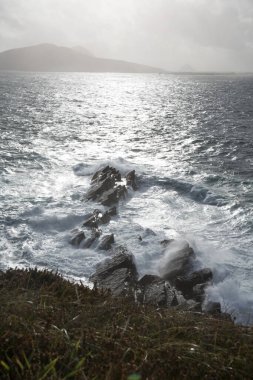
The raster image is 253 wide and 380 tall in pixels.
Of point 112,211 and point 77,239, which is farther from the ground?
point 112,211

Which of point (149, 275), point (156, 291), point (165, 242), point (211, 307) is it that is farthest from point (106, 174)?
point (211, 307)

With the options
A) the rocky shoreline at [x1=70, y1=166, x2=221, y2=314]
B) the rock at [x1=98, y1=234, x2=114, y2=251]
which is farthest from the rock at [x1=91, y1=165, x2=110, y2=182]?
the rock at [x1=98, y1=234, x2=114, y2=251]

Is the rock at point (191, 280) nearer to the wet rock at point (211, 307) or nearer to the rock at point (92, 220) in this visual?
the wet rock at point (211, 307)

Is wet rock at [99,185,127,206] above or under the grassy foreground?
under

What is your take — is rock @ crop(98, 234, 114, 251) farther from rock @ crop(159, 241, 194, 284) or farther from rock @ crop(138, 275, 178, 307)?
rock @ crop(138, 275, 178, 307)

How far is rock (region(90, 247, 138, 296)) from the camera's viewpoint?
14.5m

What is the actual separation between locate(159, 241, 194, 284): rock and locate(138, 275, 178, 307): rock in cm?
110

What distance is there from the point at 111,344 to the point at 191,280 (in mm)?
10906

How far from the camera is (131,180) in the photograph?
2753 cm

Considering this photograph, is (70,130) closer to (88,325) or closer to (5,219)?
(5,219)

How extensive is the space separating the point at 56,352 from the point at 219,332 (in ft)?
9.45

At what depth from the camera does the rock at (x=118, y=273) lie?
14.5m

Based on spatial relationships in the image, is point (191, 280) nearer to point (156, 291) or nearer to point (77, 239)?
point (156, 291)

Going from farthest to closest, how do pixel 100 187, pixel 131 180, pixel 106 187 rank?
pixel 131 180 < pixel 106 187 < pixel 100 187
